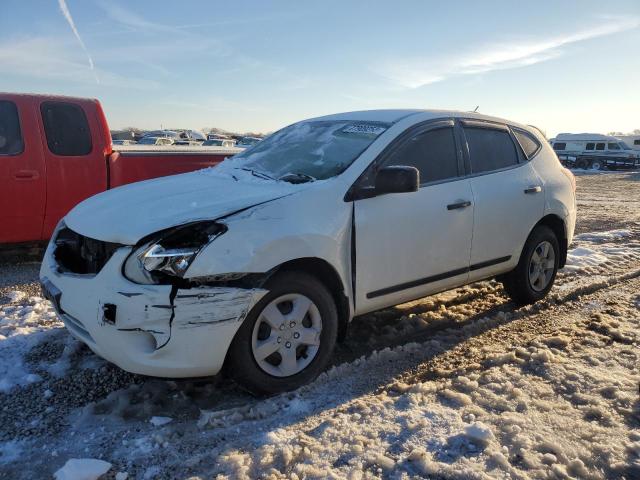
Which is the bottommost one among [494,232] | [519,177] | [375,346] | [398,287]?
[375,346]

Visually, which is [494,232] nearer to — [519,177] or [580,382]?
[519,177]

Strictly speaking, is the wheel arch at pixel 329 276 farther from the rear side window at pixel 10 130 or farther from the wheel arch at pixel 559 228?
the rear side window at pixel 10 130

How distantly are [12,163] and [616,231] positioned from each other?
8925 mm

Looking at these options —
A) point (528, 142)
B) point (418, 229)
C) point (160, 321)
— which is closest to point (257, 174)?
point (418, 229)

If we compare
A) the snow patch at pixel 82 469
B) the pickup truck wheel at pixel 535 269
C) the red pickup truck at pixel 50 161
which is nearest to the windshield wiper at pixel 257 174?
the snow patch at pixel 82 469

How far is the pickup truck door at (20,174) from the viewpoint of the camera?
221 inches

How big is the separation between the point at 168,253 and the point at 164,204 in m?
0.46

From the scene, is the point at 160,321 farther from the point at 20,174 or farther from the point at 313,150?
the point at 20,174

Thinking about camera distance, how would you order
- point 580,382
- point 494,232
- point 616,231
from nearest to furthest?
1. point 580,382
2. point 494,232
3. point 616,231

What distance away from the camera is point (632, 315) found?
4605mm

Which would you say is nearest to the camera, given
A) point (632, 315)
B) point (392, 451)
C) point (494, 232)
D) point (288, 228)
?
point (392, 451)

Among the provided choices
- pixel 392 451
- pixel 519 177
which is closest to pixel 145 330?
pixel 392 451

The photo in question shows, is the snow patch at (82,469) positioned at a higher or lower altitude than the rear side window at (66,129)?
lower

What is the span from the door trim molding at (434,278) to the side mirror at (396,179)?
679mm
